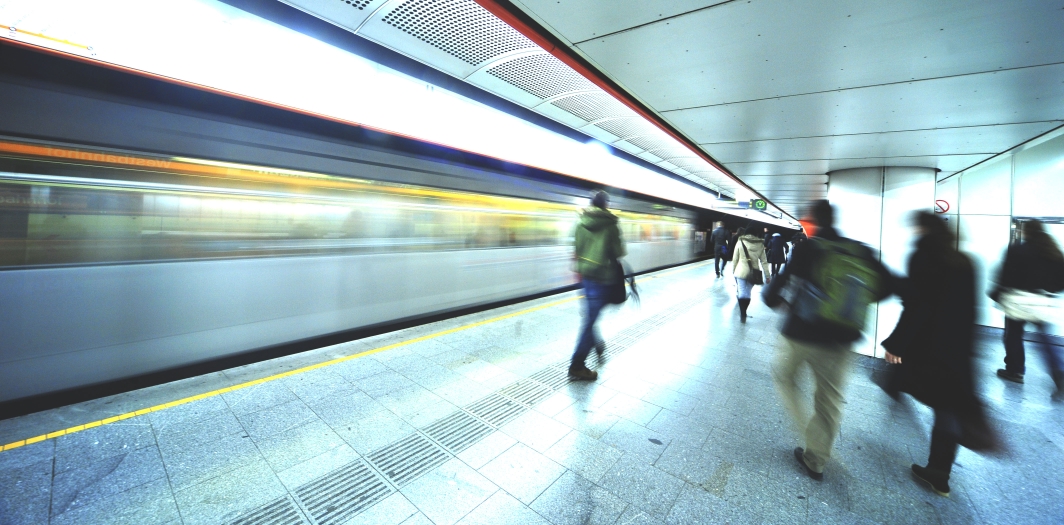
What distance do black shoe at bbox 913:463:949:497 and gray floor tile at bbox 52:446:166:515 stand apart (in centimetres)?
464

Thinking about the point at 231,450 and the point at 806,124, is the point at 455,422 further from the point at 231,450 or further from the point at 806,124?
the point at 806,124

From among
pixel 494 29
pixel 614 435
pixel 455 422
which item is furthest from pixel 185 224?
pixel 614 435

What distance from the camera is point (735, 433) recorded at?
2629mm

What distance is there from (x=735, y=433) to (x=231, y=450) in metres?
3.61

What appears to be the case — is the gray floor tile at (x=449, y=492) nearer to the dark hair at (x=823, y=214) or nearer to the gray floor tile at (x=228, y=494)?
the gray floor tile at (x=228, y=494)

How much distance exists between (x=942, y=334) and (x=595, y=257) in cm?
220

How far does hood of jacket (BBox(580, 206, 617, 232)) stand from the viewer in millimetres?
3242

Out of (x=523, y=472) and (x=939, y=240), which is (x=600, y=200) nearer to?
(x=939, y=240)

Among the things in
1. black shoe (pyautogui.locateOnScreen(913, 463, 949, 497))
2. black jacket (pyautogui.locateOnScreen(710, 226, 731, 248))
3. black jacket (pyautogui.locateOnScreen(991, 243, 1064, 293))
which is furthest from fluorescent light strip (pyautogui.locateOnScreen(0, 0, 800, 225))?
black jacket (pyautogui.locateOnScreen(710, 226, 731, 248))

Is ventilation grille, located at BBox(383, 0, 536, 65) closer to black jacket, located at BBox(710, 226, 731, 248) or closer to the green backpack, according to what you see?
the green backpack

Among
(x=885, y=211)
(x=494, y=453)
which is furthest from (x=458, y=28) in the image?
(x=885, y=211)

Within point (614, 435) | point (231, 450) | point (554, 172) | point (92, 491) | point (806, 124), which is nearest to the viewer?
point (92, 491)

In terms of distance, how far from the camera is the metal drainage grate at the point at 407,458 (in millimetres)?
2166

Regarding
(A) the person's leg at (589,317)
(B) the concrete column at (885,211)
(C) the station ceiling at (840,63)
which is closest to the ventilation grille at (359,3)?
(C) the station ceiling at (840,63)
